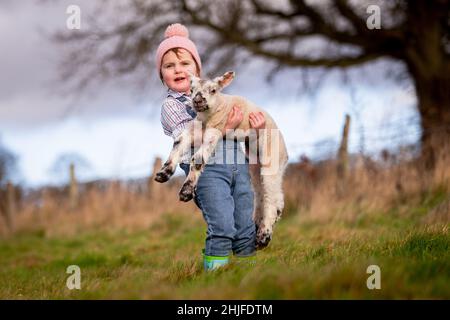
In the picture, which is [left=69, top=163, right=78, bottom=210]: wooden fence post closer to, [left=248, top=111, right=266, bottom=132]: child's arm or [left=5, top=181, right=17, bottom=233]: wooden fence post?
[left=5, top=181, right=17, bottom=233]: wooden fence post

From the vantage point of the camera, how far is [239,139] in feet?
13.9

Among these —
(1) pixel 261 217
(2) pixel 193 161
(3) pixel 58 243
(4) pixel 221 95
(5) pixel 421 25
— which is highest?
(5) pixel 421 25

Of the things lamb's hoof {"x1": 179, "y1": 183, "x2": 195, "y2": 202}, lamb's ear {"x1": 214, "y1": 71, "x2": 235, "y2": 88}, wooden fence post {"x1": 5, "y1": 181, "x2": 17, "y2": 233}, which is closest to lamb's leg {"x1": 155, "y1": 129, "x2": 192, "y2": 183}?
lamb's hoof {"x1": 179, "y1": 183, "x2": 195, "y2": 202}

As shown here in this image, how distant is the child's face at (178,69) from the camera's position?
14.3ft

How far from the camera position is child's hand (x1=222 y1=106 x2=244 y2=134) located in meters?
4.06

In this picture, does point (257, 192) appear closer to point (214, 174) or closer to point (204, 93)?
point (214, 174)

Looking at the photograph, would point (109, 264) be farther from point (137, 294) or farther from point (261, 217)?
point (137, 294)

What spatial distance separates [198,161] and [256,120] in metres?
0.60

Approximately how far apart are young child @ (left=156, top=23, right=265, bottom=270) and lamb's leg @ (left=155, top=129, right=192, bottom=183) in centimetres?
9

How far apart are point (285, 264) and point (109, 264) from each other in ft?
10.8

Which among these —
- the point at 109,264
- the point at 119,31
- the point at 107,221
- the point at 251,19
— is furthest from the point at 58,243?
the point at 251,19
